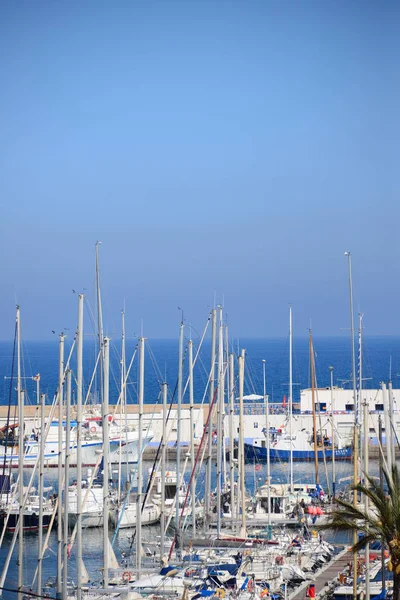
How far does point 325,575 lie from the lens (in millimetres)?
31234

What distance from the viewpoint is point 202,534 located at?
33250mm

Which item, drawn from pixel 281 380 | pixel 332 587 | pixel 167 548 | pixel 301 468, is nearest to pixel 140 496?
pixel 167 548

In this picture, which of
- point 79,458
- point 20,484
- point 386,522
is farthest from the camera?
point 20,484

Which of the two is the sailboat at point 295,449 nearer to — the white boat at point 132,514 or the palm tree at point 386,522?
the white boat at point 132,514

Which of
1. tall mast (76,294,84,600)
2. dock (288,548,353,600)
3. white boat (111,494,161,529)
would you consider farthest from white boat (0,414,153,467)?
tall mast (76,294,84,600)

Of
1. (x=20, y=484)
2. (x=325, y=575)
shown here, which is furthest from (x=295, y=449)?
(x=20, y=484)

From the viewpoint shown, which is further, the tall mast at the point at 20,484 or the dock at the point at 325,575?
the dock at the point at 325,575

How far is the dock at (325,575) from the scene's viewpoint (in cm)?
2896

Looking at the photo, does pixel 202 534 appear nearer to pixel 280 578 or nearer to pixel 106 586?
pixel 280 578

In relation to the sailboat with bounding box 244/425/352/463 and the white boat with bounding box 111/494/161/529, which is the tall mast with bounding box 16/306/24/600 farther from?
the sailboat with bounding box 244/425/352/463

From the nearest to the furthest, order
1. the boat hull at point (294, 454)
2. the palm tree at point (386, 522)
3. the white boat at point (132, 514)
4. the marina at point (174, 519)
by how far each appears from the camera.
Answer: the palm tree at point (386, 522) → the marina at point (174, 519) → the white boat at point (132, 514) → the boat hull at point (294, 454)

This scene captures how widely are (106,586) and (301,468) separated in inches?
1196

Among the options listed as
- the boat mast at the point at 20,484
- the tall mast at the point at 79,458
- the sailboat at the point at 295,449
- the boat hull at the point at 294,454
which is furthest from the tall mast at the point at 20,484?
the sailboat at the point at 295,449

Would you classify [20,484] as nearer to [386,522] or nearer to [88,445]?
[386,522]
